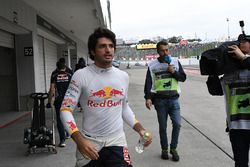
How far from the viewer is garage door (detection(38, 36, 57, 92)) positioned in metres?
16.7

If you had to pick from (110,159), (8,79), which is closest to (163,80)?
(110,159)

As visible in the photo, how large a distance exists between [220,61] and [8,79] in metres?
10.4

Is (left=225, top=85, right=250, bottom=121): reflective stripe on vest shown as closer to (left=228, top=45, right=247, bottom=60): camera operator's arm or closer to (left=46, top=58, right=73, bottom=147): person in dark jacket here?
(left=228, top=45, right=247, bottom=60): camera operator's arm

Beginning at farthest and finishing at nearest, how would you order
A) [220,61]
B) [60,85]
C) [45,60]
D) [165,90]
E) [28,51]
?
[45,60] → [28,51] → [60,85] → [165,90] → [220,61]

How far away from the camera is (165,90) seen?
5.54 metres

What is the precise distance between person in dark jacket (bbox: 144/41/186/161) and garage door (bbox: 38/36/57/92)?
11.2 meters

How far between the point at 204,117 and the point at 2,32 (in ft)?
22.3

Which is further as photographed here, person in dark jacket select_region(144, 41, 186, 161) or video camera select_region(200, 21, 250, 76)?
person in dark jacket select_region(144, 41, 186, 161)

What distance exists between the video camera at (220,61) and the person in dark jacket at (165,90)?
209 centimetres

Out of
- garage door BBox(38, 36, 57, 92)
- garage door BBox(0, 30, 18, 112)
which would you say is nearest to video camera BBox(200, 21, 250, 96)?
garage door BBox(0, 30, 18, 112)

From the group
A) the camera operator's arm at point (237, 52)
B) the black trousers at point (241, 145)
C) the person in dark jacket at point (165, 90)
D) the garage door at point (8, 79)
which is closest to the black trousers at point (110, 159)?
the black trousers at point (241, 145)

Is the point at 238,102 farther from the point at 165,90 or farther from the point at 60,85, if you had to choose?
the point at 60,85

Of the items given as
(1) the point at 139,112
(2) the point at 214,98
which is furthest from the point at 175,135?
(2) the point at 214,98

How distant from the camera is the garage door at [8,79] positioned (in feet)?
40.4
